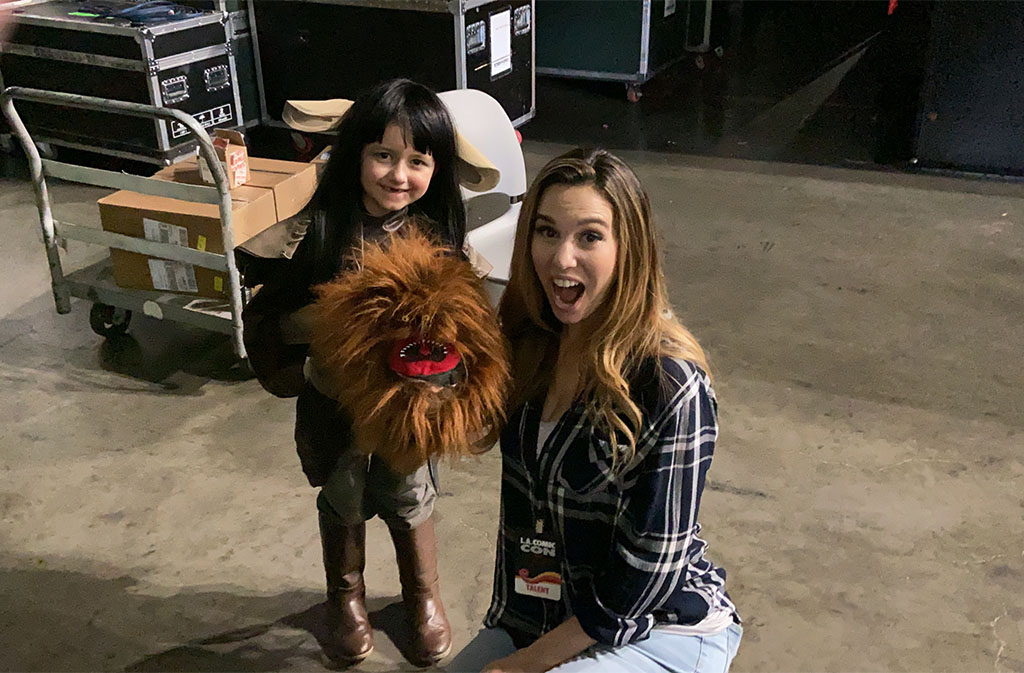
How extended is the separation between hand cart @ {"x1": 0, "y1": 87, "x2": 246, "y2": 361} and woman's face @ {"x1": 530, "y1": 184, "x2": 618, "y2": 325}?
1.59 m

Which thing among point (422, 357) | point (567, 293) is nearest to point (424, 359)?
point (422, 357)

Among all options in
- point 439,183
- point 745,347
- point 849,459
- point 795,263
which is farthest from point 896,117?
point 439,183

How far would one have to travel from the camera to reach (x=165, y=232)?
9.17 ft

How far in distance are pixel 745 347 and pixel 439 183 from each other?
69.8 inches

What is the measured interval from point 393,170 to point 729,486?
1377mm

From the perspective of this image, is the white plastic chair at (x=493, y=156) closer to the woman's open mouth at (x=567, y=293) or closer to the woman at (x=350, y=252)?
the woman at (x=350, y=252)

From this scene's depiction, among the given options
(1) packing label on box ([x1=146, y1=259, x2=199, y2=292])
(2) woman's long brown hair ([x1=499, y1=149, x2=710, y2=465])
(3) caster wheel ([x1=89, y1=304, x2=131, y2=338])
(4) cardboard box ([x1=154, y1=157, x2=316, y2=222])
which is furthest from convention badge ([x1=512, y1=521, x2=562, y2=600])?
(3) caster wheel ([x1=89, y1=304, x2=131, y2=338])

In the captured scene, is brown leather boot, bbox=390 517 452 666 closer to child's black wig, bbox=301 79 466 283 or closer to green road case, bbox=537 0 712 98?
child's black wig, bbox=301 79 466 283

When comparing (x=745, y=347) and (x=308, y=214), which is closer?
(x=308, y=214)

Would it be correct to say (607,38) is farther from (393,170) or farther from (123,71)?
(393,170)

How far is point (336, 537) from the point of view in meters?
1.82

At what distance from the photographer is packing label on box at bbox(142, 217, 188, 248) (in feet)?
9.11

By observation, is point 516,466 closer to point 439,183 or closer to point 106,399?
point 439,183

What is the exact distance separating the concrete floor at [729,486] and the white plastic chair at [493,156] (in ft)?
1.95
